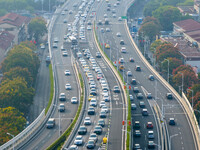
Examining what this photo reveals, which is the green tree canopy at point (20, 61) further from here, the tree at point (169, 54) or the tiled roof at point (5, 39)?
the tree at point (169, 54)

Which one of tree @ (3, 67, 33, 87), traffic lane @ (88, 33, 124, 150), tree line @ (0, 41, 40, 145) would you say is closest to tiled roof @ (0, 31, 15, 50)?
tree line @ (0, 41, 40, 145)

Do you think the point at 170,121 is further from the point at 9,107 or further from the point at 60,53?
the point at 60,53

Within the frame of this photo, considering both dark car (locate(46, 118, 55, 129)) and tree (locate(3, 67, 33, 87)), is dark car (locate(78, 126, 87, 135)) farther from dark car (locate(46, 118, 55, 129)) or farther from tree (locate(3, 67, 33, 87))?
tree (locate(3, 67, 33, 87))

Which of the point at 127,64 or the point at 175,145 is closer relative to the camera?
the point at 175,145

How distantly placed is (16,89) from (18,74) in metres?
14.0

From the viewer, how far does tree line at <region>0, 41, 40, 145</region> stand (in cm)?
11056

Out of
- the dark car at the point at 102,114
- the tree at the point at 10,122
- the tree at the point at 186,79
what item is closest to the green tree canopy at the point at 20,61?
the tree at the point at 10,122

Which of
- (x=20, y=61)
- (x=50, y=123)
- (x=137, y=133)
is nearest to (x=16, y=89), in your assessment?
(x=50, y=123)

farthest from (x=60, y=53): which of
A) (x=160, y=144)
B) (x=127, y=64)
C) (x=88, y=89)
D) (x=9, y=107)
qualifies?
(x=160, y=144)

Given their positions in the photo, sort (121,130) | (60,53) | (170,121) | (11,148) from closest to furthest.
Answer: (11,148) < (121,130) < (170,121) < (60,53)

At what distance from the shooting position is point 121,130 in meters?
109

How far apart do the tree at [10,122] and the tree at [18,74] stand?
2551 cm

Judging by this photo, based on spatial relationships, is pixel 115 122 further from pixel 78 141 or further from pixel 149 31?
pixel 149 31

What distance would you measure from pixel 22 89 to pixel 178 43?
6824 cm
